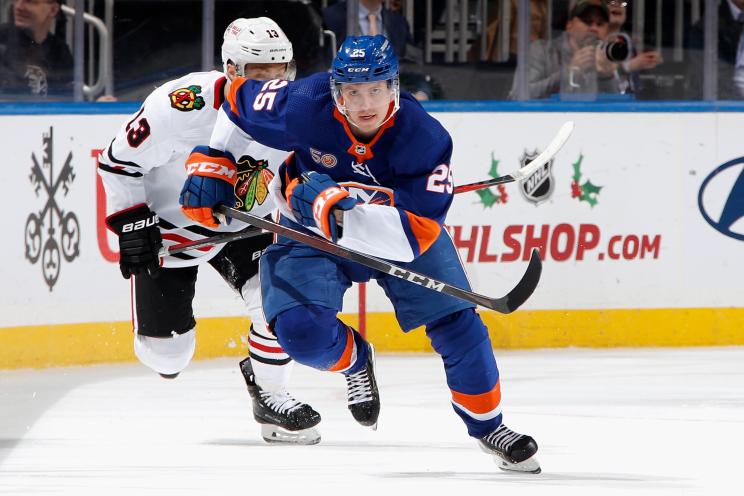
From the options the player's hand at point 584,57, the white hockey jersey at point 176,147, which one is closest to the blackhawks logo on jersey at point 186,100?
the white hockey jersey at point 176,147

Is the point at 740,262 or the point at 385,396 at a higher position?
the point at 740,262

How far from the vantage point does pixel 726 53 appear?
5602 mm

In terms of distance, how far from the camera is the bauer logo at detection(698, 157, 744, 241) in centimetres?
548

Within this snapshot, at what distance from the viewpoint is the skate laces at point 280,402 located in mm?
3818

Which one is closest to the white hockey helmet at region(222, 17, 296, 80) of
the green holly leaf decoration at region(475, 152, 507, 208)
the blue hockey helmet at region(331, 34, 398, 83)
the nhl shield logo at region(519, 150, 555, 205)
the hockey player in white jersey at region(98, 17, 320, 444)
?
the hockey player in white jersey at region(98, 17, 320, 444)

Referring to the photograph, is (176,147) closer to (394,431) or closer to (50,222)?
(394,431)

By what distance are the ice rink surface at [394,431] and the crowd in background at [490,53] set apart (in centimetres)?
103

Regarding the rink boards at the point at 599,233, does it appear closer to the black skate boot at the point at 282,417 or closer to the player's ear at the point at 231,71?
the black skate boot at the point at 282,417

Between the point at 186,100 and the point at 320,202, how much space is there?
2.64 ft

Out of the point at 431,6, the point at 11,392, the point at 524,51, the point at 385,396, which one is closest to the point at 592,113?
the point at 524,51

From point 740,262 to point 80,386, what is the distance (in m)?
2.57

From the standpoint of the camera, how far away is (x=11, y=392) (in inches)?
183

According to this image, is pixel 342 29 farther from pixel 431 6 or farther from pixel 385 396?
pixel 385 396

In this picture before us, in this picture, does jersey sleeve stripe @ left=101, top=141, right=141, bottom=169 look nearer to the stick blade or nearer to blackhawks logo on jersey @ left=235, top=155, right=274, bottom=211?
blackhawks logo on jersey @ left=235, top=155, right=274, bottom=211
